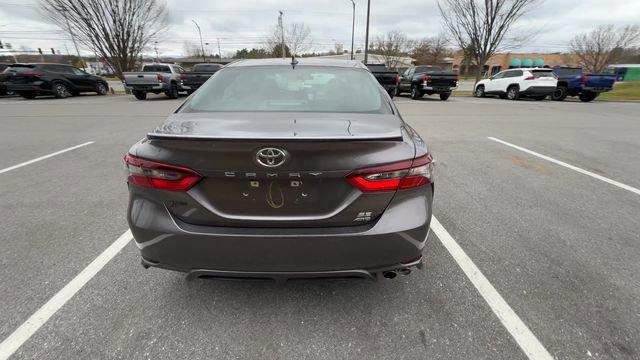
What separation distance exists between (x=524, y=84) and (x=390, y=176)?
20.1 metres

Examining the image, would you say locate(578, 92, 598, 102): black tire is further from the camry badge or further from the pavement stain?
the camry badge

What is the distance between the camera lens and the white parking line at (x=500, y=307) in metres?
1.82

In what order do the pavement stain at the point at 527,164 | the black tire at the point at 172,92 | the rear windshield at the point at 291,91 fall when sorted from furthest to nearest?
1. the black tire at the point at 172,92
2. the pavement stain at the point at 527,164
3. the rear windshield at the point at 291,91

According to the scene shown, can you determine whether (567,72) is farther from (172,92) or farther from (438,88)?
(172,92)

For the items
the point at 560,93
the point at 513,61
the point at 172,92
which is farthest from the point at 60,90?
the point at 513,61

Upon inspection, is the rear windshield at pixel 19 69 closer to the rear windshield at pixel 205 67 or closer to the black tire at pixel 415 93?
the rear windshield at pixel 205 67

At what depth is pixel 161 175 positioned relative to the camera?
1.71 metres

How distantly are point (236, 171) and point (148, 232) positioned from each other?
0.64 m

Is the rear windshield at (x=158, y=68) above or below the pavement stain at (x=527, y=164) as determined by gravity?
above

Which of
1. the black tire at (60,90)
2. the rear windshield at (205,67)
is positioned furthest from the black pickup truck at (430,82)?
the black tire at (60,90)

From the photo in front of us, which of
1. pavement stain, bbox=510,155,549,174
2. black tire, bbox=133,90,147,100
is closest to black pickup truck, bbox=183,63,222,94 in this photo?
black tire, bbox=133,90,147,100

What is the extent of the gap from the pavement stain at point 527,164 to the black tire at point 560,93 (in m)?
16.3

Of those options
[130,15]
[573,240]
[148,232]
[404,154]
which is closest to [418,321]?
[404,154]

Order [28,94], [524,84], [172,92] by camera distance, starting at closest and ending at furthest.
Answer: [28,94]
[172,92]
[524,84]
